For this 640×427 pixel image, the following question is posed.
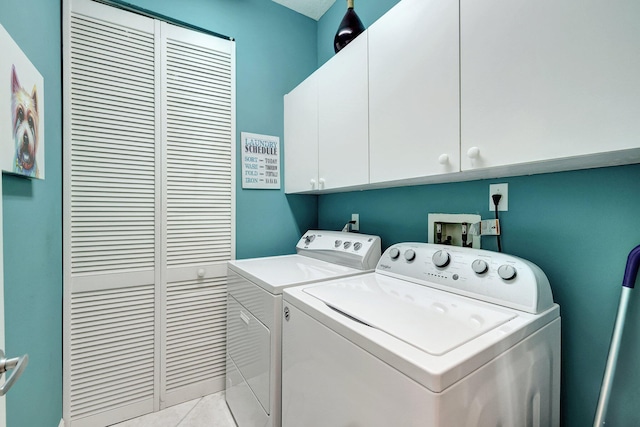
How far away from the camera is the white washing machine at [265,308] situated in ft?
3.74

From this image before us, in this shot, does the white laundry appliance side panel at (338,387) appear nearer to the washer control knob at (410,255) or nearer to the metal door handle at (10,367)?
the washer control knob at (410,255)

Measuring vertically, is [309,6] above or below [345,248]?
above

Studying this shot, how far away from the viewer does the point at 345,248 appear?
159 centimetres

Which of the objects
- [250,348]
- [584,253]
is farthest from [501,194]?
[250,348]

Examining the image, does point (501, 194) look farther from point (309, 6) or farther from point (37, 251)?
point (309, 6)

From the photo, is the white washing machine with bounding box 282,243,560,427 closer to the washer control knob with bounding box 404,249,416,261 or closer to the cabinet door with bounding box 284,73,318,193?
the washer control knob with bounding box 404,249,416,261

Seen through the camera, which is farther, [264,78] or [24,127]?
[264,78]

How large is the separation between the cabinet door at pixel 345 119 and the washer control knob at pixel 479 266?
60 centimetres

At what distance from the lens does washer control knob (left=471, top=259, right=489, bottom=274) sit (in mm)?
974

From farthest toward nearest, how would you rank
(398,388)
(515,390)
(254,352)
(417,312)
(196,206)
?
1. (196,206)
2. (254,352)
3. (417,312)
4. (515,390)
5. (398,388)

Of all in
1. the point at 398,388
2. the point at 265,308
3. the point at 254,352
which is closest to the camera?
the point at 398,388

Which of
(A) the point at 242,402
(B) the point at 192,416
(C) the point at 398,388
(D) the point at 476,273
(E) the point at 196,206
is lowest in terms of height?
(B) the point at 192,416

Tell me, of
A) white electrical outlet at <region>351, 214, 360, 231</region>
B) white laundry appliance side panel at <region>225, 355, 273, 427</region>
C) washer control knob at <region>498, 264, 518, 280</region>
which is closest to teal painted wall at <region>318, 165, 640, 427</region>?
washer control knob at <region>498, 264, 518, 280</region>

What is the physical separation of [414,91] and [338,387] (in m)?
1.11
